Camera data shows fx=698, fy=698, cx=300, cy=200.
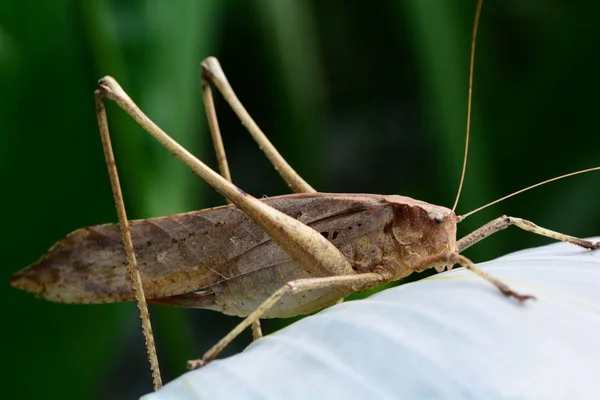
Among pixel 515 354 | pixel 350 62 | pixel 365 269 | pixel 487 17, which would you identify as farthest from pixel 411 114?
pixel 515 354

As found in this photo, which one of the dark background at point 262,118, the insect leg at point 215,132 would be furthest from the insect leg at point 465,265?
the dark background at point 262,118

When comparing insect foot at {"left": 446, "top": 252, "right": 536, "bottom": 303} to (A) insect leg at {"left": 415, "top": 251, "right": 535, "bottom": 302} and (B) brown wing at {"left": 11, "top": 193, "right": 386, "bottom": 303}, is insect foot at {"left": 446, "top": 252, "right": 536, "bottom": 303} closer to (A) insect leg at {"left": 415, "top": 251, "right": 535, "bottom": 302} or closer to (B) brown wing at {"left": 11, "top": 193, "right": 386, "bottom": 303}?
(A) insect leg at {"left": 415, "top": 251, "right": 535, "bottom": 302}

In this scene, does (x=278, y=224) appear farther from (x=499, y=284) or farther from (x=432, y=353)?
(x=432, y=353)

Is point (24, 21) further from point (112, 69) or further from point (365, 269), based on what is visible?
point (365, 269)

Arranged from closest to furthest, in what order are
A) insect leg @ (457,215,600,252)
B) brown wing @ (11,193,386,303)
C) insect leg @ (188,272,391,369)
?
insect leg @ (188,272,391,369), insect leg @ (457,215,600,252), brown wing @ (11,193,386,303)

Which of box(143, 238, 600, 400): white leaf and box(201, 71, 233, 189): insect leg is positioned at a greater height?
box(201, 71, 233, 189): insect leg

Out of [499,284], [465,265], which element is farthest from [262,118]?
[499,284]

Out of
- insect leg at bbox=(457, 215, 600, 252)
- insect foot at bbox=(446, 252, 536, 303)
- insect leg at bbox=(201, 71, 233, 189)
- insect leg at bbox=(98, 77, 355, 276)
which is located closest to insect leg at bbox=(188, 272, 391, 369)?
insect leg at bbox=(98, 77, 355, 276)

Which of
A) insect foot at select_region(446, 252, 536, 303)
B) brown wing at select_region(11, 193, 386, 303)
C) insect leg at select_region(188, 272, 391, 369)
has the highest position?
brown wing at select_region(11, 193, 386, 303)
